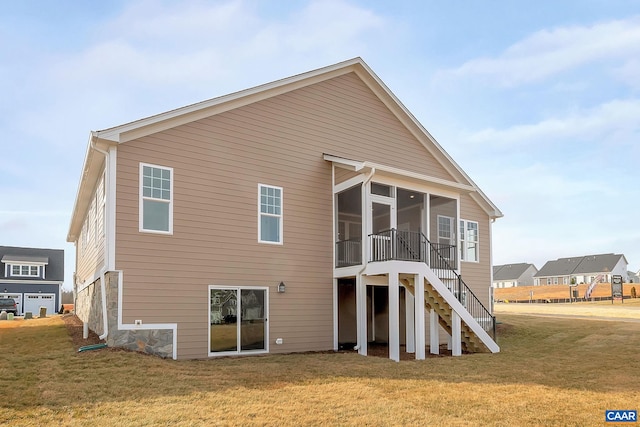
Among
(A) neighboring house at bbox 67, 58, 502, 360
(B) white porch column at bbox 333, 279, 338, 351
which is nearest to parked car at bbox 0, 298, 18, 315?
(A) neighboring house at bbox 67, 58, 502, 360

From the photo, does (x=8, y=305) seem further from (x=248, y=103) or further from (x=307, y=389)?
(x=307, y=389)

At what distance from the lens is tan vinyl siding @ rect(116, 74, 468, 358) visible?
38.9 ft

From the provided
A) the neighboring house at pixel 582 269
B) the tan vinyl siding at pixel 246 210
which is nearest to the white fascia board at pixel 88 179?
the tan vinyl siding at pixel 246 210

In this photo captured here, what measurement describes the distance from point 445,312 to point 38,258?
37.0 m

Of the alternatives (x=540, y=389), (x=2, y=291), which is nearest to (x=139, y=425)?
(x=540, y=389)

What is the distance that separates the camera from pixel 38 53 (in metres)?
14.3

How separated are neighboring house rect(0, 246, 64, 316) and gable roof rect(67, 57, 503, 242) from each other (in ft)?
73.2

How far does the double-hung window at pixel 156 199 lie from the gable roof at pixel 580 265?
7102 cm

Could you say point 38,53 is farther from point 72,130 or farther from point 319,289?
point 319,289

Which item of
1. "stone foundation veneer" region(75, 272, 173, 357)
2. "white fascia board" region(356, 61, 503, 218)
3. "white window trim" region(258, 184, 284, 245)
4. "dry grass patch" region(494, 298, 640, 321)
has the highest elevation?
"white fascia board" region(356, 61, 503, 218)

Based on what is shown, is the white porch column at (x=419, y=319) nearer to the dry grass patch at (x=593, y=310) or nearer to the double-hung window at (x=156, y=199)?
the double-hung window at (x=156, y=199)

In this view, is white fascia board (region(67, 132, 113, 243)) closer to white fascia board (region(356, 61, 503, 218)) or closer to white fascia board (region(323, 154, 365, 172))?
white fascia board (region(323, 154, 365, 172))

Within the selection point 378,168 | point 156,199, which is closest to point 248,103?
point 156,199

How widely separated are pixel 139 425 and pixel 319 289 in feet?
26.9
